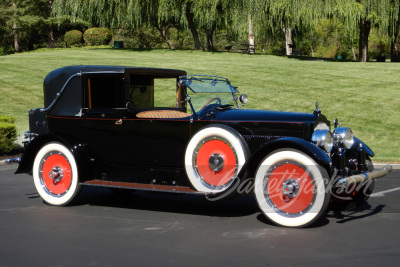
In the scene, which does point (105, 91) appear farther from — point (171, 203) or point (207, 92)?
point (171, 203)

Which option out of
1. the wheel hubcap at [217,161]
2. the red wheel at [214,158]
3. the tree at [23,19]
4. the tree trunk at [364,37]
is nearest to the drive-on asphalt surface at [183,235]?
the red wheel at [214,158]

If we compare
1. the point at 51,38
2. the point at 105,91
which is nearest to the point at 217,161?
the point at 105,91

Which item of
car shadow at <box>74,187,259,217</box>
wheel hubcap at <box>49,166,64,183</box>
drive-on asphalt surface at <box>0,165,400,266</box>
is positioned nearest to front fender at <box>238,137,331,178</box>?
drive-on asphalt surface at <box>0,165,400,266</box>

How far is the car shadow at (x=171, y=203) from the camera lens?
7000 millimetres

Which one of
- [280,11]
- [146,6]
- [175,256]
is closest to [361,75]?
[280,11]

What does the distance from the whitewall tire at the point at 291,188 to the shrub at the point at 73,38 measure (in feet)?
140

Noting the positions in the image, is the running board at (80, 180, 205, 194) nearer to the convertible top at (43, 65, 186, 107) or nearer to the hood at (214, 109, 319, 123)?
the hood at (214, 109, 319, 123)

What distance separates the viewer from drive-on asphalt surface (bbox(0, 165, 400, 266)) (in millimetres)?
4766

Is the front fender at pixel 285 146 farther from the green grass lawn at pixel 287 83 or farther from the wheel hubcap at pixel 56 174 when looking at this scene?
the green grass lawn at pixel 287 83

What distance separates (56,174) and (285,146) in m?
3.29

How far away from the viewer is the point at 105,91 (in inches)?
286

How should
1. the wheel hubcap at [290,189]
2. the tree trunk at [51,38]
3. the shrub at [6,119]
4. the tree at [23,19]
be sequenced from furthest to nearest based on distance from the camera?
the tree trunk at [51,38] → the tree at [23,19] → the shrub at [6,119] → the wheel hubcap at [290,189]

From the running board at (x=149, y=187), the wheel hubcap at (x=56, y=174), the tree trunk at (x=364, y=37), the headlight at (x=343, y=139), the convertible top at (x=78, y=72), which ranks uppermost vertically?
the tree trunk at (x=364, y=37)

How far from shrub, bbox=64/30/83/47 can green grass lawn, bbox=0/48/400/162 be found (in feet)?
44.6
